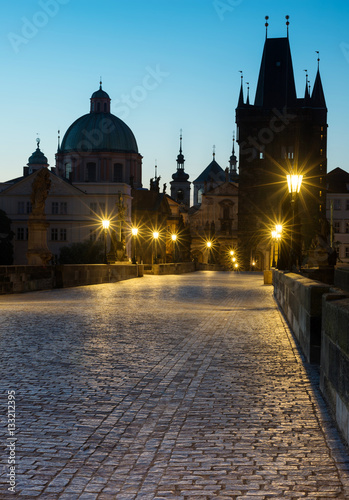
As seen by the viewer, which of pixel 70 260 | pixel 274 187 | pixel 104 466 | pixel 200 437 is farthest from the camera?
pixel 274 187

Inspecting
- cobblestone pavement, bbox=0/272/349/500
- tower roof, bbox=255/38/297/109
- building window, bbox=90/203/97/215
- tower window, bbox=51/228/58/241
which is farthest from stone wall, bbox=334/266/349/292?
tower roof, bbox=255/38/297/109

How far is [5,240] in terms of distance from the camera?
80.8 m

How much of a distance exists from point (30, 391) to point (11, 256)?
7603 centimetres

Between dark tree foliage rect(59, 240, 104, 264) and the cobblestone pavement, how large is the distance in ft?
216

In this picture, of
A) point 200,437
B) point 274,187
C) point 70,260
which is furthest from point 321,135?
point 200,437

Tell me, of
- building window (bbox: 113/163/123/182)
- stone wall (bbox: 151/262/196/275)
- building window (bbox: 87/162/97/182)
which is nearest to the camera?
stone wall (bbox: 151/262/196/275)

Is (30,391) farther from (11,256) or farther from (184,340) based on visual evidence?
(11,256)

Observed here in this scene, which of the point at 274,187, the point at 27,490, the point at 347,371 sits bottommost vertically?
the point at 27,490

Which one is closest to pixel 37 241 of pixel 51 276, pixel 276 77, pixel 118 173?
pixel 51 276

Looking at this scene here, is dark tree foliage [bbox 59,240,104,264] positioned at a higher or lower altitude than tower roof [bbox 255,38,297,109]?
lower

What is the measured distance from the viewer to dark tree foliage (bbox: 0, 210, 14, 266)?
79438 millimetres

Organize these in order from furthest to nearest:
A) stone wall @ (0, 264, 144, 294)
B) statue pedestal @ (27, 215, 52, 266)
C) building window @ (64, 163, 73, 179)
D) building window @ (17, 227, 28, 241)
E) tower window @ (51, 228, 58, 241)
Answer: building window @ (64, 163, 73, 179)
tower window @ (51, 228, 58, 241)
building window @ (17, 227, 28, 241)
statue pedestal @ (27, 215, 52, 266)
stone wall @ (0, 264, 144, 294)

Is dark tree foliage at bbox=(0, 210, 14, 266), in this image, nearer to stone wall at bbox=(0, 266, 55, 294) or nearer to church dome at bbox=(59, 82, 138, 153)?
church dome at bbox=(59, 82, 138, 153)

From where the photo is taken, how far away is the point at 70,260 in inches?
3071
